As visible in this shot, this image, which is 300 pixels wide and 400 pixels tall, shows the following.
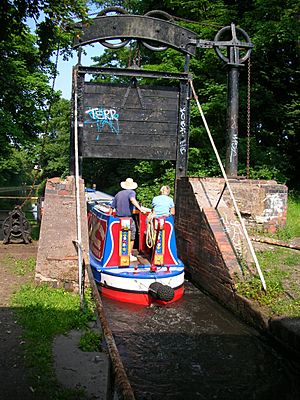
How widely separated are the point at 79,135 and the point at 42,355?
6503mm

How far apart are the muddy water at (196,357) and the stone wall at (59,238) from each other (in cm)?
124

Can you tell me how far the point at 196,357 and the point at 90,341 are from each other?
185 cm

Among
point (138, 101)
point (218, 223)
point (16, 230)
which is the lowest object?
point (16, 230)

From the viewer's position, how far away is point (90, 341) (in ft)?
17.0

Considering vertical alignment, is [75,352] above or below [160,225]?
below

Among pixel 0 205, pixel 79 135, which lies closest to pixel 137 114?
pixel 79 135

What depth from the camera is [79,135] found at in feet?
33.8

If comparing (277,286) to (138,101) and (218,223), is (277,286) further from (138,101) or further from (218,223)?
(138,101)

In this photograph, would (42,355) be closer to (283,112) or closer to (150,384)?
(150,384)

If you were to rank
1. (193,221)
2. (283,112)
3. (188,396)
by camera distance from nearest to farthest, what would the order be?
(188,396)
(193,221)
(283,112)

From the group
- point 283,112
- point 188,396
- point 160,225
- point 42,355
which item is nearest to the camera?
point 42,355

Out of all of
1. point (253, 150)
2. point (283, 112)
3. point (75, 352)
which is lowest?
point (75, 352)

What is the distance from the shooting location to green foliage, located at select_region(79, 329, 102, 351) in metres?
5.05

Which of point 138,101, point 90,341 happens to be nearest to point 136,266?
point 90,341
